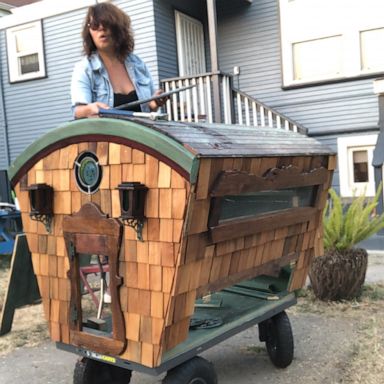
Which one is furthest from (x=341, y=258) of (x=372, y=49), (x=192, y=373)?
(x=372, y=49)

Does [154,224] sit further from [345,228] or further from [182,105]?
[182,105]

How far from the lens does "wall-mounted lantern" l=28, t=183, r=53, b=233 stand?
8.19ft

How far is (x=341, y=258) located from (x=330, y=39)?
18.3ft

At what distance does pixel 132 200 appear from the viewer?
2146 millimetres

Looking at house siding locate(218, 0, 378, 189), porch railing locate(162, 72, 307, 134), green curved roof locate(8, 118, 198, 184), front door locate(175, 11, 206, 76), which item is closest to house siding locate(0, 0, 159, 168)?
front door locate(175, 11, 206, 76)

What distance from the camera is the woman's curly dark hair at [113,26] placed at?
271cm

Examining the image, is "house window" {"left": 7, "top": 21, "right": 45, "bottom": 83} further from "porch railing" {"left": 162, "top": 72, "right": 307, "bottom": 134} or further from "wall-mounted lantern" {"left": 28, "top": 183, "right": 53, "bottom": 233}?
"wall-mounted lantern" {"left": 28, "top": 183, "right": 53, "bottom": 233}

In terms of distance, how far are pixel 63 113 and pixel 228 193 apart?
30.3 feet

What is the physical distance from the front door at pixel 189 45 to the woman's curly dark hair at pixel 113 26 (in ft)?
22.6

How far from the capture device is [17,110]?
11.5 metres

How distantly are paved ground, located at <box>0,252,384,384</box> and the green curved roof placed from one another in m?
1.60

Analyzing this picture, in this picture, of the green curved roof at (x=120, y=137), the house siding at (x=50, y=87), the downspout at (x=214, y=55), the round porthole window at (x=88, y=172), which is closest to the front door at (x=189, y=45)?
the house siding at (x=50, y=87)

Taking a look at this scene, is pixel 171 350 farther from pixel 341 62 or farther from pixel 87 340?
pixel 341 62

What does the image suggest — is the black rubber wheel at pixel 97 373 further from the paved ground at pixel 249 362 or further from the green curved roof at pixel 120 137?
the green curved roof at pixel 120 137
